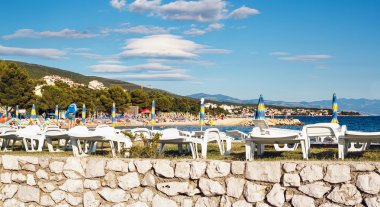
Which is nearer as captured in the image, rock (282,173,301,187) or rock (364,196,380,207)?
rock (364,196,380,207)

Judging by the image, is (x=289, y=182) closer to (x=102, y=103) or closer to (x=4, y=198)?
(x=4, y=198)

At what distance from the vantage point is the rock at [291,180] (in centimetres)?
620

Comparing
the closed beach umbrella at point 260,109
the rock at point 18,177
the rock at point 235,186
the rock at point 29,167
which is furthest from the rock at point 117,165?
the closed beach umbrella at point 260,109

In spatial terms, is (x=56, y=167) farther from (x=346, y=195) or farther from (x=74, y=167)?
(x=346, y=195)

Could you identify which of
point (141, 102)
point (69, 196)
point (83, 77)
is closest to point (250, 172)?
point (69, 196)

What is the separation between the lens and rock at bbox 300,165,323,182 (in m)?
6.10

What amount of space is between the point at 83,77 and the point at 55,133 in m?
158

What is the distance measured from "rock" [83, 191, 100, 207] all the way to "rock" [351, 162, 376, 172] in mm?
4161

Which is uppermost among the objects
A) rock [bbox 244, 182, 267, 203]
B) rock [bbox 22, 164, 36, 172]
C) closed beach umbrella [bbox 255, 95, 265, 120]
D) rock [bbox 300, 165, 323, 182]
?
closed beach umbrella [bbox 255, 95, 265, 120]

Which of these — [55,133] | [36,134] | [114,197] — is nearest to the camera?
[114,197]

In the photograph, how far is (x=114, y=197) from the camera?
23.9 feet

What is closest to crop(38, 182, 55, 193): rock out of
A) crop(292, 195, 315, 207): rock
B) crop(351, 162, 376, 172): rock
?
crop(292, 195, 315, 207): rock

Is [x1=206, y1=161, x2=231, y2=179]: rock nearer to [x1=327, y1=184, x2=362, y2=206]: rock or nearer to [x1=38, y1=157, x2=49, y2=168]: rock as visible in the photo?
[x1=327, y1=184, x2=362, y2=206]: rock

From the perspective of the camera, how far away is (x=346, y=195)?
5973mm
